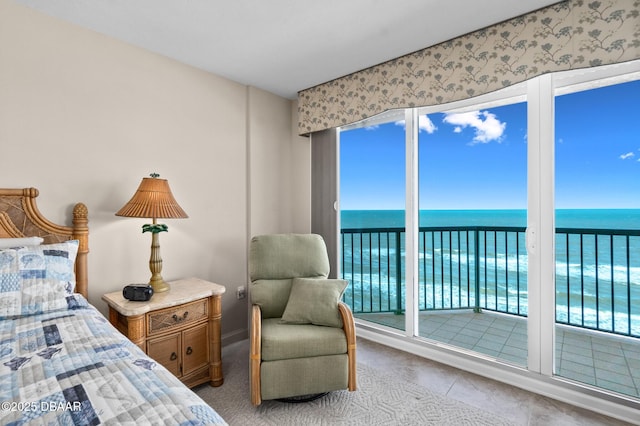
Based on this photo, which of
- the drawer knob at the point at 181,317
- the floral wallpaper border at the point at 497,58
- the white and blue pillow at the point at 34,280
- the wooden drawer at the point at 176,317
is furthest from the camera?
the drawer knob at the point at 181,317

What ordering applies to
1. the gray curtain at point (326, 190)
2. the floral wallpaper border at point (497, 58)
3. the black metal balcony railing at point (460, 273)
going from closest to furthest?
the floral wallpaper border at point (497, 58) < the black metal balcony railing at point (460, 273) < the gray curtain at point (326, 190)

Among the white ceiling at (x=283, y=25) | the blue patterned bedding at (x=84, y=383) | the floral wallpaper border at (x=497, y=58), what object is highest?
the white ceiling at (x=283, y=25)

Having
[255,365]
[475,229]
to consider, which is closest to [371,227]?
[475,229]

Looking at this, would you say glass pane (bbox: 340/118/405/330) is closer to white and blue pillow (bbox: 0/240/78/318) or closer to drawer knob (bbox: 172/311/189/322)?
drawer knob (bbox: 172/311/189/322)

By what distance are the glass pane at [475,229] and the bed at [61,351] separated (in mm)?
2346

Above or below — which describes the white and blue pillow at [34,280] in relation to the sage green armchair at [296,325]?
above

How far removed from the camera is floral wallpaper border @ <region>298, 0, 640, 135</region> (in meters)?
1.77

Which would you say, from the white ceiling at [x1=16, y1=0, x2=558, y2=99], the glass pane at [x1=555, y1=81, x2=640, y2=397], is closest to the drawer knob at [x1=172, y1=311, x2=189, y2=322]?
the white ceiling at [x1=16, y1=0, x2=558, y2=99]

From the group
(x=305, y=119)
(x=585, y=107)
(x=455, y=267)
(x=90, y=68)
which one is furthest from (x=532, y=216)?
(x=90, y=68)

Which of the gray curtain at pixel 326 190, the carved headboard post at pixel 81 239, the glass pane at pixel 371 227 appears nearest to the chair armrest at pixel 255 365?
the carved headboard post at pixel 81 239

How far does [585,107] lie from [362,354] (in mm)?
2607

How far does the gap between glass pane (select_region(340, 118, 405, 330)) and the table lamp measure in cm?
174

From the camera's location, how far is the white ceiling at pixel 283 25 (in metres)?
1.92

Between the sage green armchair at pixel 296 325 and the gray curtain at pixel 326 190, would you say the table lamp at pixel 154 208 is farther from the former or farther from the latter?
the gray curtain at pixel 326 190
